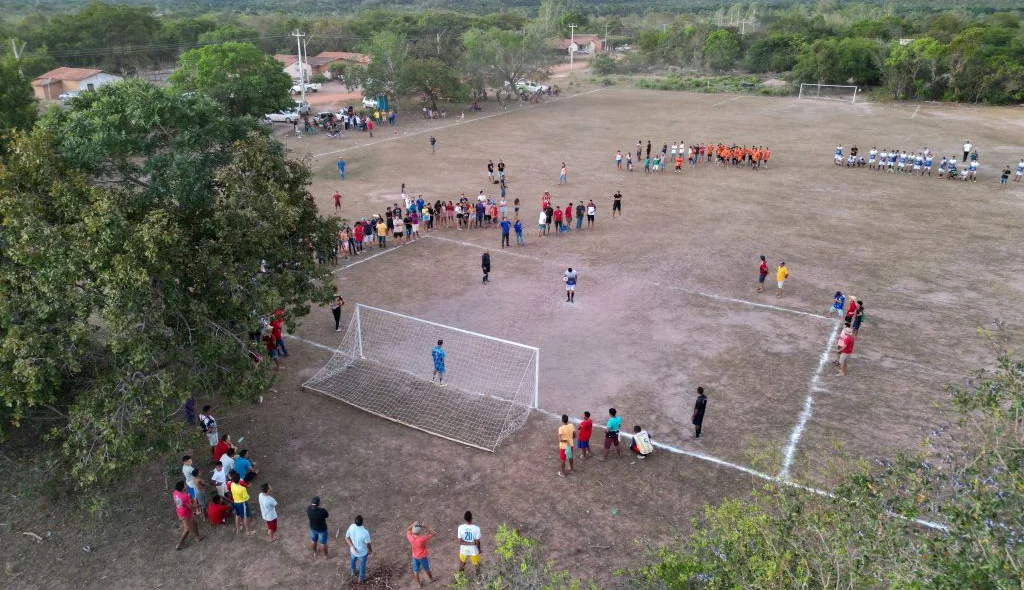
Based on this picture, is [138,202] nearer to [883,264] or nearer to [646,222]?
[646,222]

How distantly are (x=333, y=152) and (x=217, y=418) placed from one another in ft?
89.8

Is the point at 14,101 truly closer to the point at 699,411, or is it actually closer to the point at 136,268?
the point at 136,268

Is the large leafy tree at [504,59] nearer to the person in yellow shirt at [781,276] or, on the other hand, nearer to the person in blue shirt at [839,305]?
the person in yellow shirt at [781,276]

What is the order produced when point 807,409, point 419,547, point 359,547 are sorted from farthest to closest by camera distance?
point 807,409 → point 359,547 → point 419,547

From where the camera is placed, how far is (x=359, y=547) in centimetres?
969

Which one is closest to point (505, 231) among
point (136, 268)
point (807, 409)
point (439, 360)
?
point (439, 360)

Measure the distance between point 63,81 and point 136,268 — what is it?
59.5 meters

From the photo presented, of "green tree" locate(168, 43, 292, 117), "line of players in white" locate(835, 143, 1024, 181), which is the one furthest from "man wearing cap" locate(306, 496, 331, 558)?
"line of players in white" locate(835, 143, 1024, 181)

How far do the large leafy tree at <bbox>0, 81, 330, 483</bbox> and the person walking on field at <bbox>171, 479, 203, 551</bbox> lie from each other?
2.74ft

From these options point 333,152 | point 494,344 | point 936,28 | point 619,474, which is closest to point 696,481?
point 619,474

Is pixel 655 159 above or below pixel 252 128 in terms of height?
below

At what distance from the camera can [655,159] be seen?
34.0 metres

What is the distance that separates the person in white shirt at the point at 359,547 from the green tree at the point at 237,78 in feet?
103

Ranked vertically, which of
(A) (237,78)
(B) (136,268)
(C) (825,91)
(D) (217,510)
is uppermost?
(A) (237,78)
